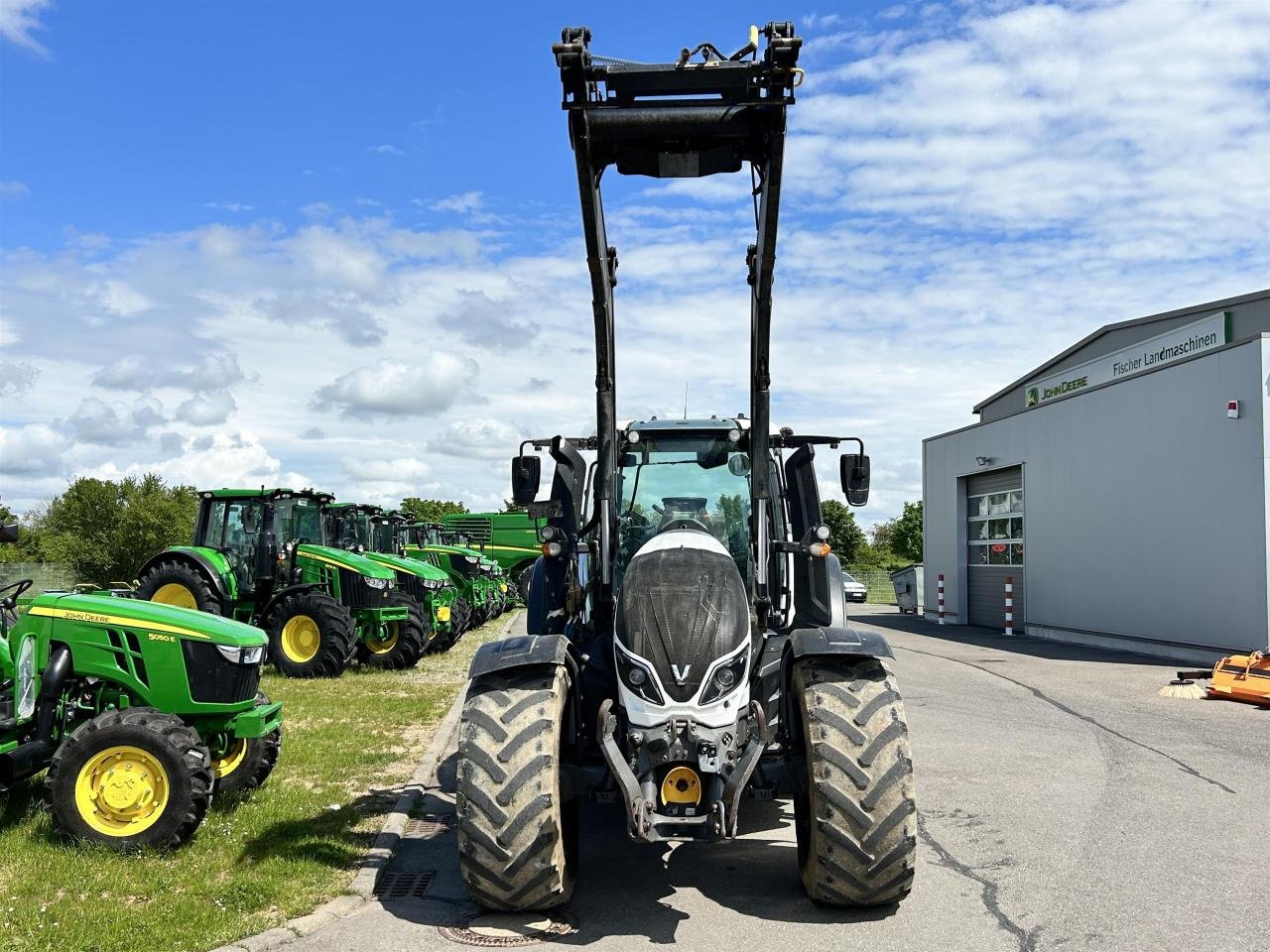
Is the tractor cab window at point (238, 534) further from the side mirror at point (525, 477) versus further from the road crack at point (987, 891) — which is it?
the road crack at point (987, 891)

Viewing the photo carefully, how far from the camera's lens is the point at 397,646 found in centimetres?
1622

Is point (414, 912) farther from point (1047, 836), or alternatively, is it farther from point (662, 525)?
point (1047, 836)

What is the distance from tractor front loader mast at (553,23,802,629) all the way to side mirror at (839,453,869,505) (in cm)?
131

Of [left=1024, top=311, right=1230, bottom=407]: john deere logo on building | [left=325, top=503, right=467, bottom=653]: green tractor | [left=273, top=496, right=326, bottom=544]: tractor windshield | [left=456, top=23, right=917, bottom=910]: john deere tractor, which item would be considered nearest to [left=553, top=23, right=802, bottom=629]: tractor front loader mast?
[left=456, top=23, right=917, bottom=910]: john deere tractor

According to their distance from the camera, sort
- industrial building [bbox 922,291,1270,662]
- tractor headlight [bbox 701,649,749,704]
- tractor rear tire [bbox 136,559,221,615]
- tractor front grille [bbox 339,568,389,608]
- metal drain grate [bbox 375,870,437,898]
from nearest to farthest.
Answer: tractor headlight [bbox 701,649,749,704] → metal drain grate [bbox 375,870,437,898] → tractor rear tire [bbox 136,559,221,615] → tractor front grille [bbox 339,568,389,608] → industrial building [bbox 922,291,1270,662]

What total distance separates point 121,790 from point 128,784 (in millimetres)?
46

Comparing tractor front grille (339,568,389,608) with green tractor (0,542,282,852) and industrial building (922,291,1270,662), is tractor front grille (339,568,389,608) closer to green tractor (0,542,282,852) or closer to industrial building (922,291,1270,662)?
green tractor (0,542,282,852)

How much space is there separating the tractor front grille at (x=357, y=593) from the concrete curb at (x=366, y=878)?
22.5ft

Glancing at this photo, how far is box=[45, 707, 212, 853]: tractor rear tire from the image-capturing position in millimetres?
5926

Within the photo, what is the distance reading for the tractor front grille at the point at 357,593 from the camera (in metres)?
15.9

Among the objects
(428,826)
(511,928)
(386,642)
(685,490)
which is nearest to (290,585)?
(386,642)

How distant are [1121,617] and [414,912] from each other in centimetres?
1840

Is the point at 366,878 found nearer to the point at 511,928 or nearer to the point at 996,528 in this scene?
the point at 511,928

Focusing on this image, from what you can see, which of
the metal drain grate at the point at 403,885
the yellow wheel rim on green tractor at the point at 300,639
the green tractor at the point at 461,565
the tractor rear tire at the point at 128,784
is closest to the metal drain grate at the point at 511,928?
the metal drain grate at the point at 403,885
